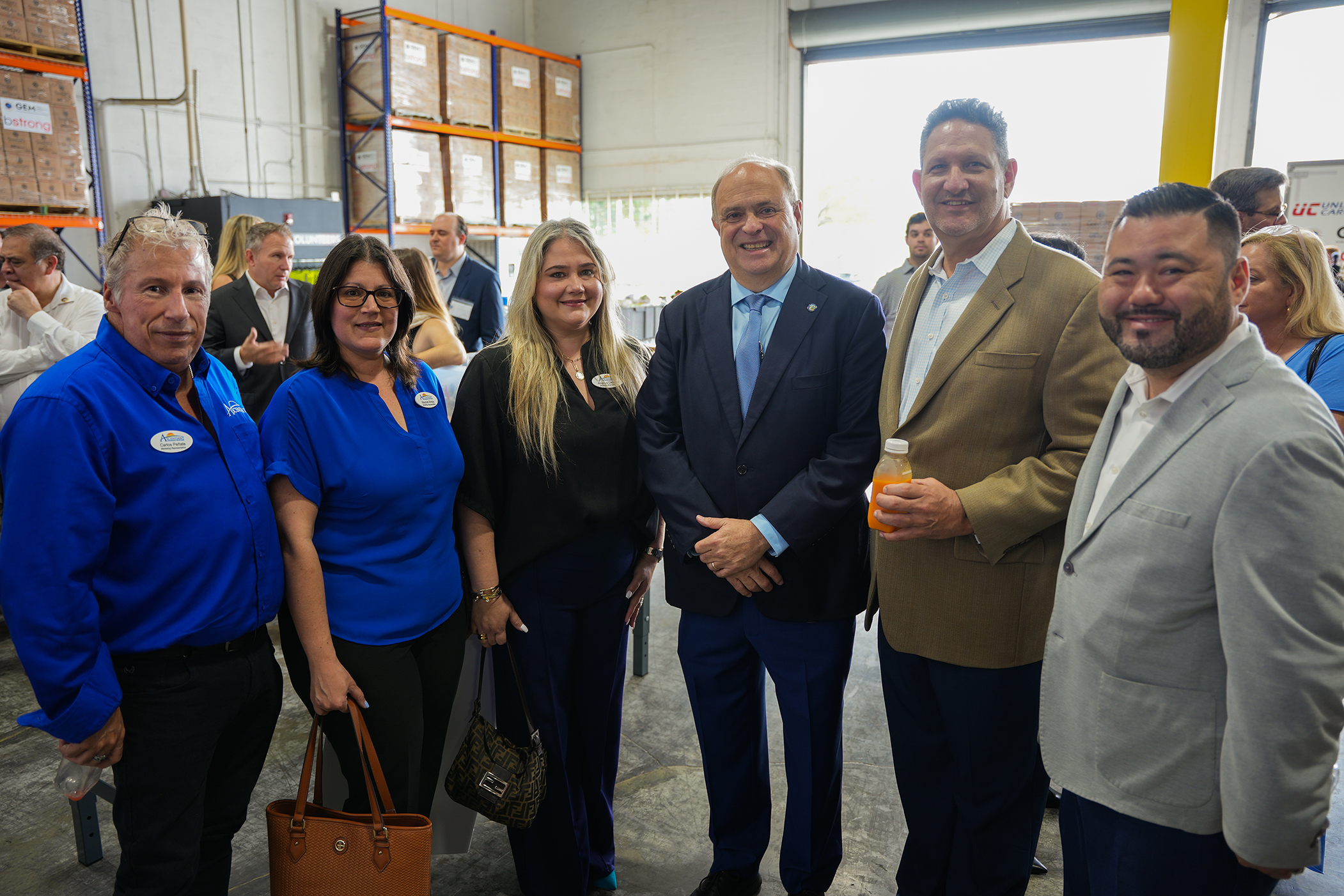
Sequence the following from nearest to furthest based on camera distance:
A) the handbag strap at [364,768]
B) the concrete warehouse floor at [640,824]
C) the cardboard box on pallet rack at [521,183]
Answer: the handbag strap at [364,768], the concrete warehouse floor at [640,824], the cardboard box on pallet rack at [521,183]

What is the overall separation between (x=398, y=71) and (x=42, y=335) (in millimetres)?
5540

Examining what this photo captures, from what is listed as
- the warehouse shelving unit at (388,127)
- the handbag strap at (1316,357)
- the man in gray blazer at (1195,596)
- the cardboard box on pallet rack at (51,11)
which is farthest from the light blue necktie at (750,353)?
the warehouse shelving unit at (388,127)

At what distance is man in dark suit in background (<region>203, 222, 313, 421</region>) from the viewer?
151 inches

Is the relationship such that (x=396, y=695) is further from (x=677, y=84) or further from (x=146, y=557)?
(x=677, y=84)

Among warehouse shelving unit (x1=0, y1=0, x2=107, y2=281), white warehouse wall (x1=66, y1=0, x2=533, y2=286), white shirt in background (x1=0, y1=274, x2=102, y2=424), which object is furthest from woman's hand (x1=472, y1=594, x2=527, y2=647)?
white warehouse wall (x1=66, y1=0, x2=533, y2=286)

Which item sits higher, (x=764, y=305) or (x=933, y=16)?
(x=933, y=16)

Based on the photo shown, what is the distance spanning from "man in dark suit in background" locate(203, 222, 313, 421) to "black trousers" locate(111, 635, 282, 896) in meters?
2.40

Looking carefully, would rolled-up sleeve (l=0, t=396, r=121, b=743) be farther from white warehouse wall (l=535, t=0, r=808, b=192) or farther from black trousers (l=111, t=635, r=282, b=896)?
white warehouse wall (l=535, t=0, r=808, b=192)

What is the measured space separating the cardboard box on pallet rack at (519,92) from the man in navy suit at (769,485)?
28.5 feet

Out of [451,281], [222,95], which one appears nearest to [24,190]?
[222,95]

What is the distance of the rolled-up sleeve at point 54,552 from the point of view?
1.45m

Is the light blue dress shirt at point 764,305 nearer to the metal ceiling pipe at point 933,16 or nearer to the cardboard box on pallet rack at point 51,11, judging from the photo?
the cardboard box on pallet rack at point 51,11

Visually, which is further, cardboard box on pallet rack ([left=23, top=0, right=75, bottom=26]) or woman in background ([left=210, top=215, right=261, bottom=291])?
cardboard box on pallet rack ([left=23, top=0, right=75, bottom=26])

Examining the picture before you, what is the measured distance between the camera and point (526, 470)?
213 centimetres
